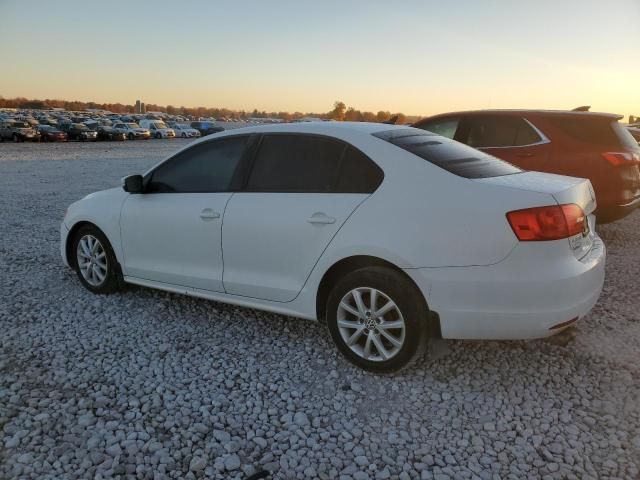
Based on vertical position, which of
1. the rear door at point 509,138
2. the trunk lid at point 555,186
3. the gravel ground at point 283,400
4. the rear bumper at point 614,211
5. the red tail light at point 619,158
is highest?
the rear door at point 509,138

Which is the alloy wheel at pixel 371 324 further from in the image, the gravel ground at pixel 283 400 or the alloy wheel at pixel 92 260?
the alloy wheel at pixel 92 260

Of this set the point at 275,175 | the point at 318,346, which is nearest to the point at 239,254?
the point at 275,175

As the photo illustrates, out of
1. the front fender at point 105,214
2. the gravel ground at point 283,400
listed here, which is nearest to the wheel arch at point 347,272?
the gravel ground at point 283,400

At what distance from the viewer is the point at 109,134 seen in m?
41.2

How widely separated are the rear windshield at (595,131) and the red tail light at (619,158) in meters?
0.14

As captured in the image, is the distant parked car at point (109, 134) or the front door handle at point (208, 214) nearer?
the front door handle at point (208, 214)

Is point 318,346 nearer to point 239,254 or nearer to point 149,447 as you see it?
point 239,254

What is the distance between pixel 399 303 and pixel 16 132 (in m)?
40.7

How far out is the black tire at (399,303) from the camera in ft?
10.6

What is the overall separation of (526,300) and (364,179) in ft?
4.12

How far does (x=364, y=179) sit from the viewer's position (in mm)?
3465

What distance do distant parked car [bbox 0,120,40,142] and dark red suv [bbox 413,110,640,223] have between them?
126 feet

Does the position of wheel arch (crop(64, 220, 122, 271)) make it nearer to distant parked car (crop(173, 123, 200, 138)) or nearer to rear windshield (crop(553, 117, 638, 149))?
rear windshield (crop(553, 117, 638, 149))

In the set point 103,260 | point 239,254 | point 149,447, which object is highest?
point 239,254
